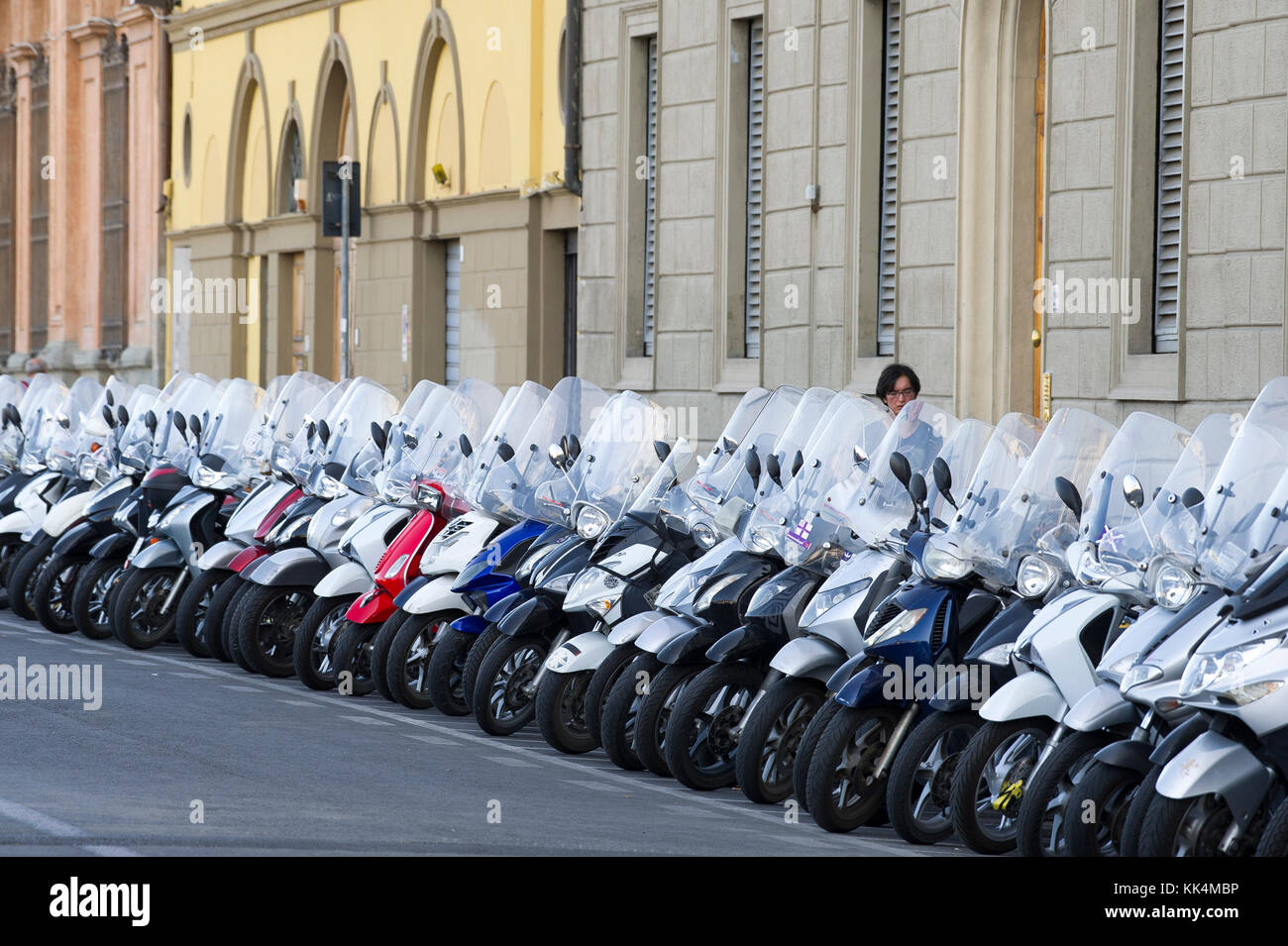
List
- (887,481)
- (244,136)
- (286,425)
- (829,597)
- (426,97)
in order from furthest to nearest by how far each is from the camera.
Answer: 1. (244,136)
2. (426,97)
3. (286,425)
4. (887,481)
5. (829,597)

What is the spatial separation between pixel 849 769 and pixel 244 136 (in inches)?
894

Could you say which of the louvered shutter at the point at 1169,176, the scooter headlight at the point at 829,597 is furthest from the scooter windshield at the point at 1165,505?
the louvered shutter at the point at 1169,176

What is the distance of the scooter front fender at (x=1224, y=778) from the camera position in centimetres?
657

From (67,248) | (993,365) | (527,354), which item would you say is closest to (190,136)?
(67,248)

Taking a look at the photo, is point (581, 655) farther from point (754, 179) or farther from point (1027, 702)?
point (754, 179)

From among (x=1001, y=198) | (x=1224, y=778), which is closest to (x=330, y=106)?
(x=1001, y=198)

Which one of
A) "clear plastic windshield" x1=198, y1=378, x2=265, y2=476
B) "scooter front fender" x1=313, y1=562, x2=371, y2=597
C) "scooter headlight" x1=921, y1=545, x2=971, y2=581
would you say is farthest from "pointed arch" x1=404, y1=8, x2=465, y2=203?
"scooter headlight" x1=921, y1=545, x2=971, y2=581

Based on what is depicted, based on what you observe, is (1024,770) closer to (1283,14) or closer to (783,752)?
(783,752)

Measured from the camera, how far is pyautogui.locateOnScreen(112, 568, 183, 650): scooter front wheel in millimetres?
13281

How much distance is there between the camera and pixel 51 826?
24.5 feet

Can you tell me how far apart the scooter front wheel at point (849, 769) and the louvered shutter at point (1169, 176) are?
6.68m

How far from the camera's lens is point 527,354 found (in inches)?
901

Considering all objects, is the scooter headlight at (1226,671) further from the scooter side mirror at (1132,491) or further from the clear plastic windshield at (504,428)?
the clear plastic windshield at (504,428)

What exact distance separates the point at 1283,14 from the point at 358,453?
18.9ft
